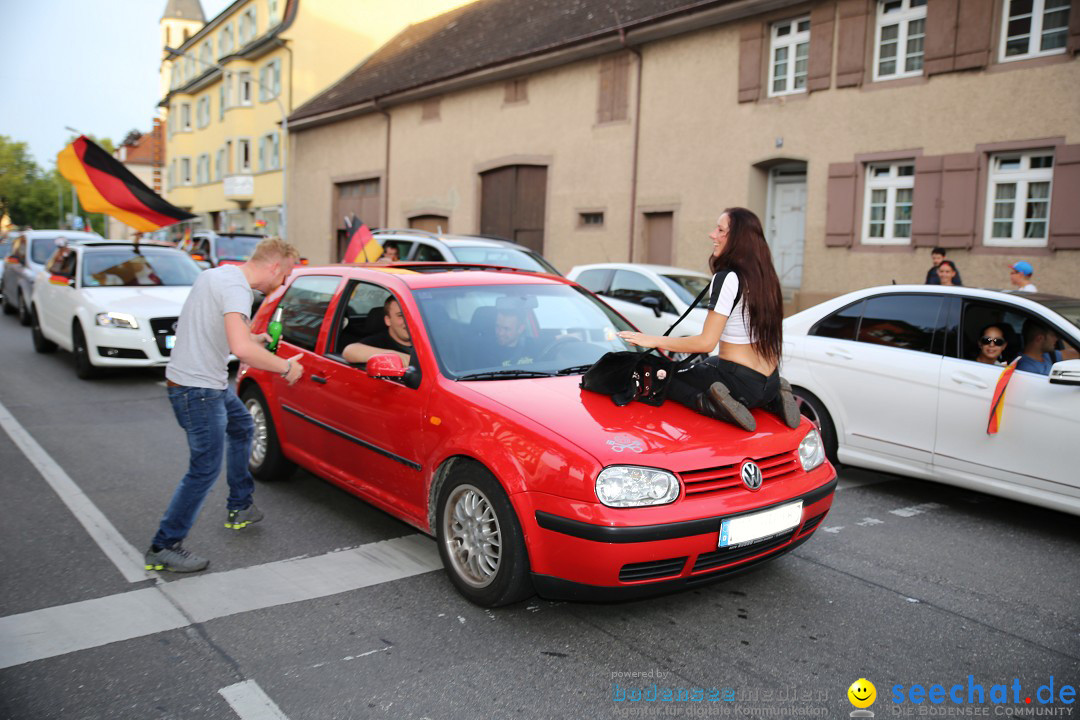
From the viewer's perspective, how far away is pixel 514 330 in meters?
4.71

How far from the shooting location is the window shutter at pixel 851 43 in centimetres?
1383

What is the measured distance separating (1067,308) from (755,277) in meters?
2.79

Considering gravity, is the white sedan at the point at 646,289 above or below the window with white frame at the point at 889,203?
below

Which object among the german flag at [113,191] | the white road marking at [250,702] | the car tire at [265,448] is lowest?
the white road marking at [250,702]

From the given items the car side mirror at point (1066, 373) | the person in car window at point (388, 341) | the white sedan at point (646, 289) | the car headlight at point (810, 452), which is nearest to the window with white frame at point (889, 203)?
the white sedan at point (646, 289)

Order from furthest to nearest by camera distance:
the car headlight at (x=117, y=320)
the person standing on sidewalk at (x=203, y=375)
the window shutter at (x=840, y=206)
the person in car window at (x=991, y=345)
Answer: the window shutter at (x=840, y=206) < the car headlight at (x=117, y=320) < the person in car window at (x=991, y=345) < the person standing on sidewalk at (x=203, y=375)

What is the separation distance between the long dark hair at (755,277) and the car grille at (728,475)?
22.6 inches

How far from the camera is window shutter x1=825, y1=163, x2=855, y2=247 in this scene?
14148 millimetres

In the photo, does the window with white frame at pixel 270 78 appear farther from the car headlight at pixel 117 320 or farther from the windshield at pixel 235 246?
the car headlight at pixel 117 320

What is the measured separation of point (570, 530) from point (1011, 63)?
39.9 feet

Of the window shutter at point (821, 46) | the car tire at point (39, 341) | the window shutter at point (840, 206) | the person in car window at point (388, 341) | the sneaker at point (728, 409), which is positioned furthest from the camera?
the window shutter at point (821, 46)

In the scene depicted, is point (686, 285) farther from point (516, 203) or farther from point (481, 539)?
point (516, 203)

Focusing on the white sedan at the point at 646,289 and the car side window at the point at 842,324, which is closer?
the car side window at the point at 842,324

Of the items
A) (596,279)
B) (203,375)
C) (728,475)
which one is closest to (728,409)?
(728,475)
